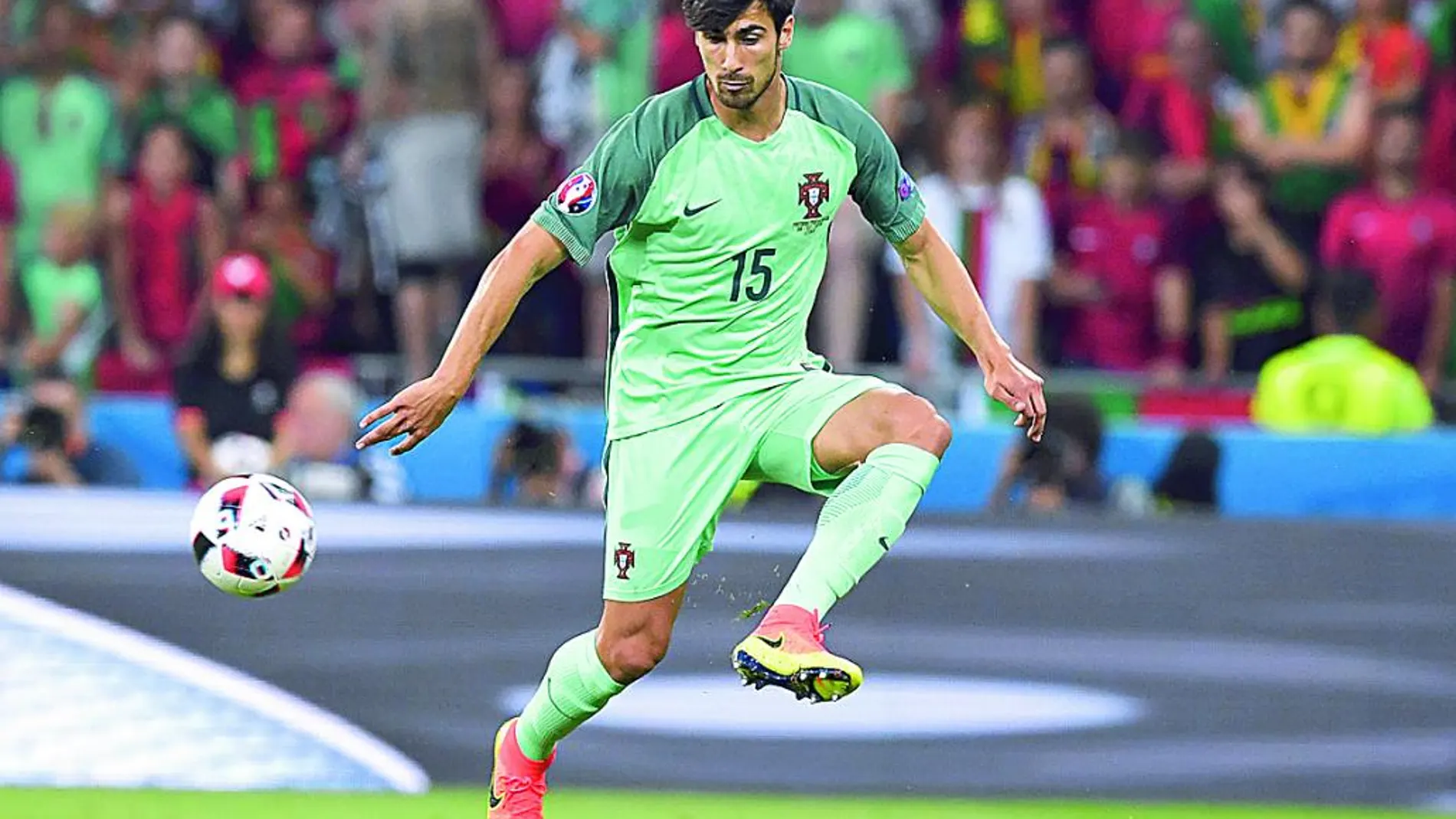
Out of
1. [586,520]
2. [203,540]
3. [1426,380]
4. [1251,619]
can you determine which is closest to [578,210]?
[203,540]

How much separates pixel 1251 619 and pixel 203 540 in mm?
3721

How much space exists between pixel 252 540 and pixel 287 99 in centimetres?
594

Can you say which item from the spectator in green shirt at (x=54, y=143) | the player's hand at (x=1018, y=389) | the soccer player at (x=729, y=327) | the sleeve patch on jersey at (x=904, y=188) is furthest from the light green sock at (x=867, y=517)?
the spectator in green shirt at (x=54, y=143)

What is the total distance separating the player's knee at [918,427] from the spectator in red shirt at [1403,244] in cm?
508

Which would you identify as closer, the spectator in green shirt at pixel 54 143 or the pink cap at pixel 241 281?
the pink cap at pixel 241 281

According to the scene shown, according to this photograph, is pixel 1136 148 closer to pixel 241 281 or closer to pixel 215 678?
pixel 241 281

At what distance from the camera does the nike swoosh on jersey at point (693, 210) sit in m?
6.30

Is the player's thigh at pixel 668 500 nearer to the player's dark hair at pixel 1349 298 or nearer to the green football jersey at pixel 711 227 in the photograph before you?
the green football jersey at pixel 711 227

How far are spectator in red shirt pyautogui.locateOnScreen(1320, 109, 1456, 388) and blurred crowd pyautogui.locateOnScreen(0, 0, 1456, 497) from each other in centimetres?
1

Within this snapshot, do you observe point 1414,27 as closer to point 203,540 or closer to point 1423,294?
point 1423,294

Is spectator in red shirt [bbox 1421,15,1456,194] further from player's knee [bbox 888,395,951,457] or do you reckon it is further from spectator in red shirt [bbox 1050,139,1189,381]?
player's knee [bbox 888,395,951,457]

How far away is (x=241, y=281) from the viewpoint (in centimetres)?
990

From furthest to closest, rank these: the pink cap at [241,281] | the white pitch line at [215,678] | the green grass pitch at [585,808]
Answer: the pink cap at [241,281], the white pitch line at [215,678], the green grass pitch at [585,808]

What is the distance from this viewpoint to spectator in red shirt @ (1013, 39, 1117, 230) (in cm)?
1141
